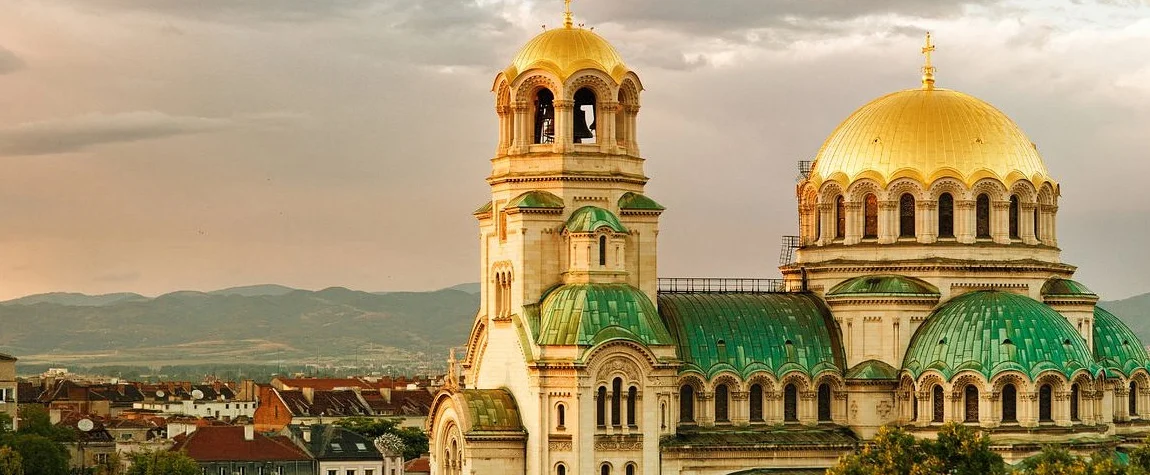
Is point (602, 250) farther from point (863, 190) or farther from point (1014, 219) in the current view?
point (1014, 219)

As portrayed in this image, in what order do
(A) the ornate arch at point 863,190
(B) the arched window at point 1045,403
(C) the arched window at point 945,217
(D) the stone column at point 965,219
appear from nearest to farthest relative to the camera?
(B) the arched window at point 1045,403 → (D) the stone column at point 965,219 → (A) the ornate arch at point 863,190 → (C) the arched window at point 945,217

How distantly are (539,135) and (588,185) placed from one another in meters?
3.47

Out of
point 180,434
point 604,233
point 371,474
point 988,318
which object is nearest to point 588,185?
point 604,233

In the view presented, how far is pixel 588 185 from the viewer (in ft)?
275

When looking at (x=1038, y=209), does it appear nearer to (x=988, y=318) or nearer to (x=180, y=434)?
(x=988, y=318)

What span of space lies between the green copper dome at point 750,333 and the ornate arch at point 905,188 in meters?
5.19

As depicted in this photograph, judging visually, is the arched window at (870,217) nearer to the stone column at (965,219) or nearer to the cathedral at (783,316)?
the cathedral at (783,316)

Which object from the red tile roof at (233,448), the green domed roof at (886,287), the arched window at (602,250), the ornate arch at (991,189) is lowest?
the red tile roof at (233,448)

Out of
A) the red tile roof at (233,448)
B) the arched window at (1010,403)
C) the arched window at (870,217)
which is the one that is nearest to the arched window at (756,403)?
the arched window at (870,217)

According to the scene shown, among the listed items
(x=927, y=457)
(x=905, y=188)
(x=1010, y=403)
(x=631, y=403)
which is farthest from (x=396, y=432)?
(x=927, y=457)

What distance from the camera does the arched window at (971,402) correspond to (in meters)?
83.5

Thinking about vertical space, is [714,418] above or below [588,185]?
below

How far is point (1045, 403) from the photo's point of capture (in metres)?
83.6

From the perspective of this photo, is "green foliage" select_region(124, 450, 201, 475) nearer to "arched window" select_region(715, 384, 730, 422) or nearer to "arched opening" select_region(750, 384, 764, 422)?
"arched window" select_region(715, 384, 730, 422)
